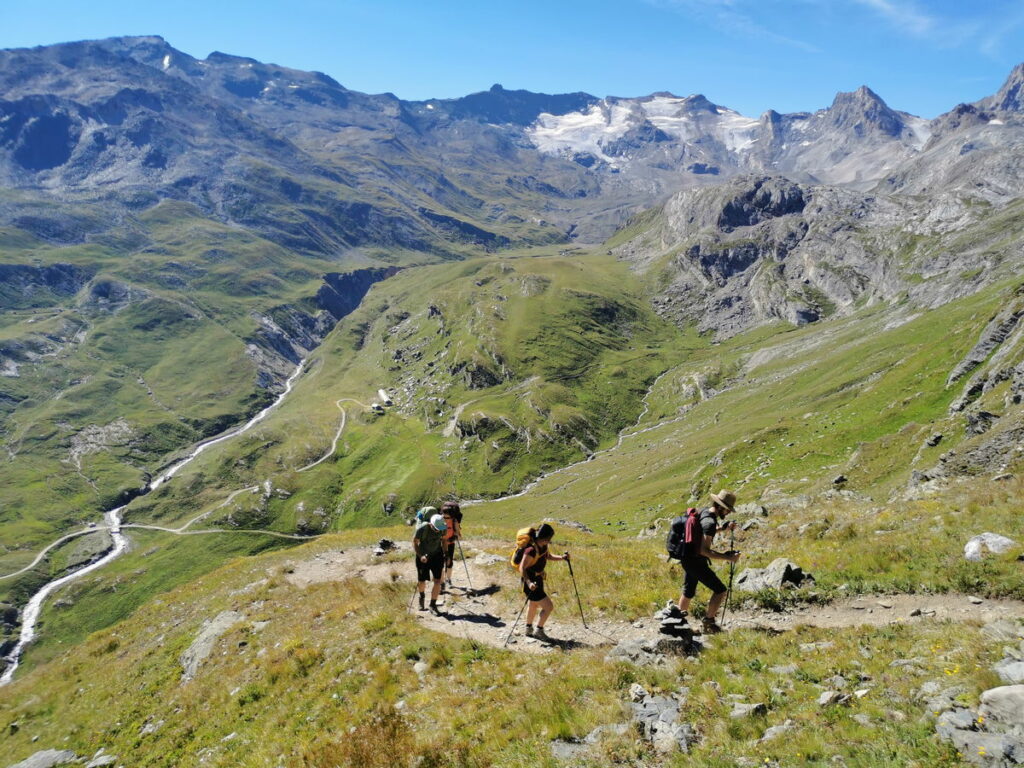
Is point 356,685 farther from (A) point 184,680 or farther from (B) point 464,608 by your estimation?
(A) point 184,680

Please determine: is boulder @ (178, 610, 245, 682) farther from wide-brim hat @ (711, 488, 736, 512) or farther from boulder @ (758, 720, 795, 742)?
boulder @ (758, 720, 795, 742)

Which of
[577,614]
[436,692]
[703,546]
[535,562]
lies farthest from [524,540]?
[703,546]

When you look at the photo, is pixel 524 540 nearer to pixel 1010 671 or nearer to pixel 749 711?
pixel 749 711

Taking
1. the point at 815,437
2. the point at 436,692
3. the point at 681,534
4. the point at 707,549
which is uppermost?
the point at 681,534

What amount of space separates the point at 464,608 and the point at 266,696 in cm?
766

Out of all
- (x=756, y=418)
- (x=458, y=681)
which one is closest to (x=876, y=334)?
(x=756, y=418)

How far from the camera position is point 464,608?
71.8 feet

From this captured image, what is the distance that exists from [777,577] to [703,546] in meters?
4.80

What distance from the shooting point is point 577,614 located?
19.2m

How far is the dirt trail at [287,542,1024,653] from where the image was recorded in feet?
45.4

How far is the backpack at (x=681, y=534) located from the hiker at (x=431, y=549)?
31.5 feet

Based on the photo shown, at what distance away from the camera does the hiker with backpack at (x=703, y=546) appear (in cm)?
1467

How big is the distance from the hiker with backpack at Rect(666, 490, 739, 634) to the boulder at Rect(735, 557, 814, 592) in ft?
9.86

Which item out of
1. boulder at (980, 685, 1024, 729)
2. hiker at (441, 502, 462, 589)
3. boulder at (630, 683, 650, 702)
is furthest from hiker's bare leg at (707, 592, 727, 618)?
hiker at (441, 502, 462, 589)
